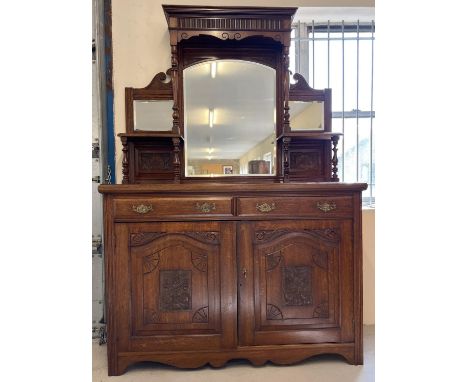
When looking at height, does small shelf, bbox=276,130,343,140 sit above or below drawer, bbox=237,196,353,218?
above

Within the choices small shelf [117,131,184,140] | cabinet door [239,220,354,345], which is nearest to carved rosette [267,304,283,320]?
cabinet door [239,220,354,345]

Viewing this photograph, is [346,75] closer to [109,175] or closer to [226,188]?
[226,188]

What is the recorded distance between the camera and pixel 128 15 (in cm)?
210

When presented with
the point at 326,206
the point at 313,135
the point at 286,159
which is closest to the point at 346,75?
the point at 313,135

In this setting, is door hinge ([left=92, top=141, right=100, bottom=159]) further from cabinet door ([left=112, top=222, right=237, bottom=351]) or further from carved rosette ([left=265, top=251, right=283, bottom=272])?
carved rosette ([left=265, top=251, right=283, bottom=272])

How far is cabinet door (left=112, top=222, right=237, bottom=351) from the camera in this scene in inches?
64.7

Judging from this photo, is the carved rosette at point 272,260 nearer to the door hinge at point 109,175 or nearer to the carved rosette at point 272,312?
the carved rosette at point 272,312

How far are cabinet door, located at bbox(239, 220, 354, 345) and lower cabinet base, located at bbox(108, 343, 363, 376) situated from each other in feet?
0.13

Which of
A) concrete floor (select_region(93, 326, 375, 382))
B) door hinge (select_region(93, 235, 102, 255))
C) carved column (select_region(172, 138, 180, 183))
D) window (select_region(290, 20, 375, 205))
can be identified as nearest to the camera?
concrete floor (select_region(93, 326, 375, 382))

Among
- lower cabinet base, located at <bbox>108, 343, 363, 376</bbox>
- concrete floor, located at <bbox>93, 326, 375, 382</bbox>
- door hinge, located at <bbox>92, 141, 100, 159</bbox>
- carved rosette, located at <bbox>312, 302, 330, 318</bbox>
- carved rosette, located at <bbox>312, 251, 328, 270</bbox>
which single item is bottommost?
concrete floor, located at <bbox>93, 326, 375, 382</bbox>

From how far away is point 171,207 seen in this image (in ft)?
5.43
